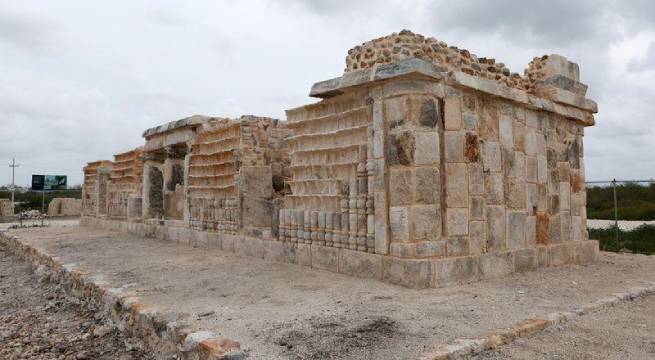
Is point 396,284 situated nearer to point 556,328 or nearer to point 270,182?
point 556,328

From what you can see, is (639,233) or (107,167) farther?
(107,167)

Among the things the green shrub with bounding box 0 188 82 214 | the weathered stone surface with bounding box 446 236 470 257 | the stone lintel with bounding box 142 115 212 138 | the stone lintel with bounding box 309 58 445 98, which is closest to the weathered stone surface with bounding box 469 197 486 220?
the weathered stone surface with bounding box 446 236 470 257

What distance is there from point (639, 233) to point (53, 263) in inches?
484

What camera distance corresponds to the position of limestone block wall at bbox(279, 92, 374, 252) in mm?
5195

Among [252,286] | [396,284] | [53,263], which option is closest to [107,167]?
[53,263]

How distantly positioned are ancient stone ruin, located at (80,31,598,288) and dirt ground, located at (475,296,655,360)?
1.37 meters

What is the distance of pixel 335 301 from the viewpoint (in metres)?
4.03

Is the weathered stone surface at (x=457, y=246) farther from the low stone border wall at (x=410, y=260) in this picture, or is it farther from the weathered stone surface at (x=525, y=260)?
the weathered stone surface at (x=525, y=260)

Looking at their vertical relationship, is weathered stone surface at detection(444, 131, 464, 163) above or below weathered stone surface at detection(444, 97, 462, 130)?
below

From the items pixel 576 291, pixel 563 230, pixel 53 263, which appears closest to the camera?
pixel 576 291

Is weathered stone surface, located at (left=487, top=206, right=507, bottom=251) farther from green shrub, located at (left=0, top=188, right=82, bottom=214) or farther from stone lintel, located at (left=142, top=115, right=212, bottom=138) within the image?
green shrub, located at (left=0, top=188, right=82, bottom=214)

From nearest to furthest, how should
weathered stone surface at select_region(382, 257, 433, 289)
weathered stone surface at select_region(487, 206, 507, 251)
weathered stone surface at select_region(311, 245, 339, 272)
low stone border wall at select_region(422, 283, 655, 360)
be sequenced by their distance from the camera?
low stone border wall at select_region(422, 283, 655, 360) → weathered stone surface at select_region(382, 257, 433, 289) → weathered stone surface at select_region(487, 206, 507, 251) → weathered stone surface at select_region(311, 245, 339, 272)

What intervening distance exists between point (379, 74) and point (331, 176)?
143 centimetres

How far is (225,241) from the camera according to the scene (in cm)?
776
